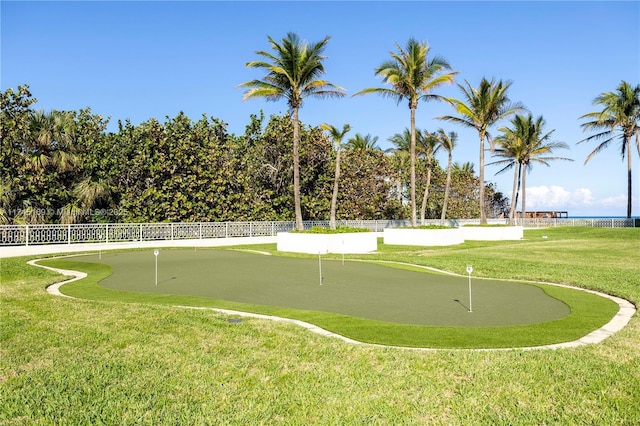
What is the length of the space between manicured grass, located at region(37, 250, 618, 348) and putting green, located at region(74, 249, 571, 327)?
0.02 m

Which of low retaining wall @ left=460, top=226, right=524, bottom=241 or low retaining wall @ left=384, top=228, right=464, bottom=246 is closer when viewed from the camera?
low retaining wall @ left=384, top=228, right=464, bottom=246

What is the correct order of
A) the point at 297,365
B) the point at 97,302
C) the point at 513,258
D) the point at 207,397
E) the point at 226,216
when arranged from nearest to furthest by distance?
1. the point at 207,397
2. the point at 297,365
3. the point at 97,302
4. the point at 513,258
5. the point at 226,216

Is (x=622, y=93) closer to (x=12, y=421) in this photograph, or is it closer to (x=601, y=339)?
(x=601, y=339)

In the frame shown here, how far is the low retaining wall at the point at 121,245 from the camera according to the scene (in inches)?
787

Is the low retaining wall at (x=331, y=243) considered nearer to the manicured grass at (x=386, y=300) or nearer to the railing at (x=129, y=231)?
the manicured grass at (x=386, y=300)

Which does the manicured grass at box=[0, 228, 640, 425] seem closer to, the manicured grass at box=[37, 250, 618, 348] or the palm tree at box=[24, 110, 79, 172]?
the manicured grass at box=[37, 250, 618, 348]

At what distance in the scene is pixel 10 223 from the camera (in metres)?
22.2

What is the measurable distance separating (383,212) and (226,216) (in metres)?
19.4

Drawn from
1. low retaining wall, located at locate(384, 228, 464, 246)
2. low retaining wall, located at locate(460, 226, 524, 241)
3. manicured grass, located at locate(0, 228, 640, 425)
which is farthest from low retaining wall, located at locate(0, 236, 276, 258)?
manicured grass, located at locate(0, 228, 640, 425)

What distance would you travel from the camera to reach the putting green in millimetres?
7383

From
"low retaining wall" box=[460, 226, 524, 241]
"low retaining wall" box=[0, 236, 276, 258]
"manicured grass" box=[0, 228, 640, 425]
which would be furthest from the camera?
"low retaining wall" box=[460, 226, 524, 241]

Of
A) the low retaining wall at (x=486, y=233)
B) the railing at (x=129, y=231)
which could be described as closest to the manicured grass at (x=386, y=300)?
the railing at (x=129, y=231)

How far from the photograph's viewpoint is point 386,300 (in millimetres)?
8633

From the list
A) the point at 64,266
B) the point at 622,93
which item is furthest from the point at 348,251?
the point at 622,93
